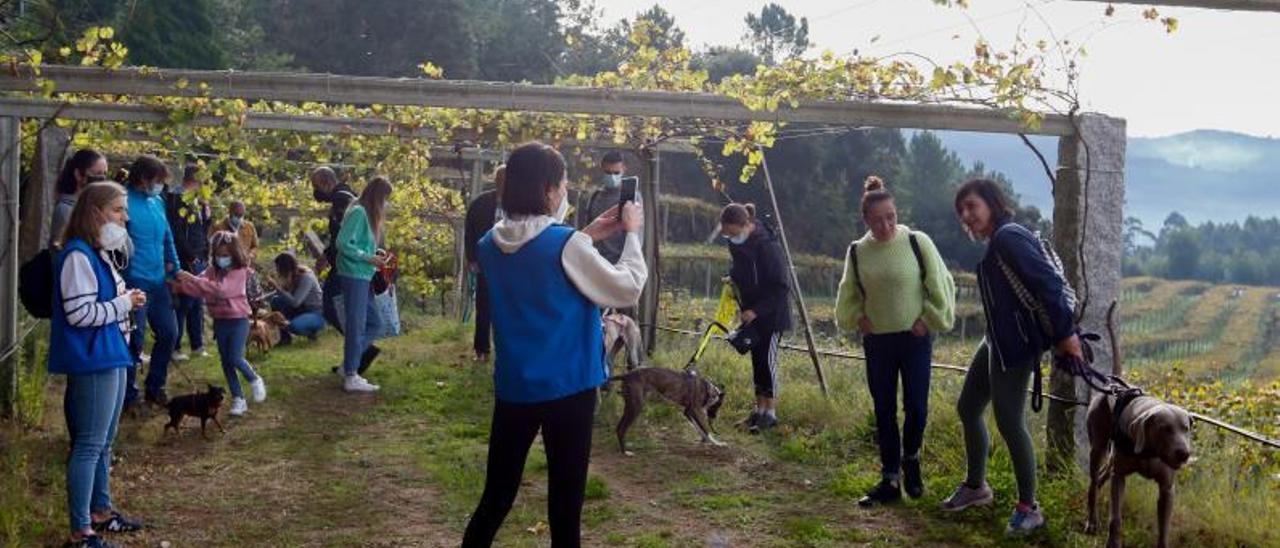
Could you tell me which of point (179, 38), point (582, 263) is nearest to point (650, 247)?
point (582, 263)

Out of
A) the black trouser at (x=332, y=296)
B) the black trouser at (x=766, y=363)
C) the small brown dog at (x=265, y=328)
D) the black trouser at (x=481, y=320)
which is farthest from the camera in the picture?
the small brown dog at (x=265, y=328)

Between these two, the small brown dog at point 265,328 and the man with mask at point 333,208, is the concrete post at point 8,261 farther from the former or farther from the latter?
the small brown dog at point 265,328

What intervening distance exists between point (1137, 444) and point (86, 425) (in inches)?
172

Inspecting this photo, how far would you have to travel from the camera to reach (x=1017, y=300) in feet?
17.9

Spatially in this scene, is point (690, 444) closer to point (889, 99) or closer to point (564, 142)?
point (889, 99)

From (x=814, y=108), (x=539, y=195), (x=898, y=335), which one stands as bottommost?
(x=898, y=335)

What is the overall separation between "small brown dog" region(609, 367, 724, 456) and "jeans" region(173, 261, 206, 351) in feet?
15.3

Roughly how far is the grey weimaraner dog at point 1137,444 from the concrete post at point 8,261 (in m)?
6.38

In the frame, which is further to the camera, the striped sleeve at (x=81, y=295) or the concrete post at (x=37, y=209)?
the concrete post at (x=37, y=209)

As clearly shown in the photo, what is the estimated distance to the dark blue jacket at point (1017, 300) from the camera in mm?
5324

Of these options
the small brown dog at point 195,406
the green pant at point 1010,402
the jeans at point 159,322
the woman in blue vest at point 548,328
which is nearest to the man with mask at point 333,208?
the jeans at point 159,322

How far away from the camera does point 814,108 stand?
7.12 m

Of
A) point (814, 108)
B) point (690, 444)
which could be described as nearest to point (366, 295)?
point (690, 444)

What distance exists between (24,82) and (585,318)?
15.3ft
